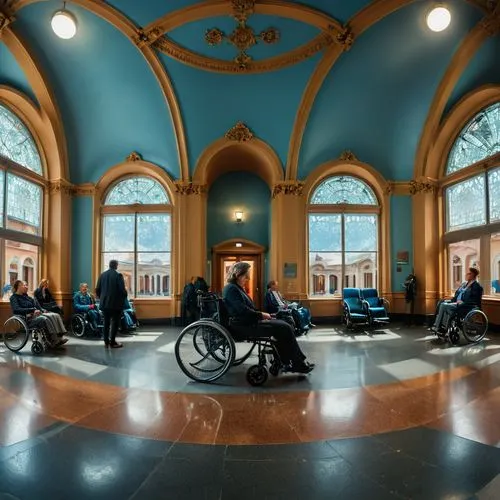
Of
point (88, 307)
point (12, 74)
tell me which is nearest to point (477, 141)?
point (88, 307)

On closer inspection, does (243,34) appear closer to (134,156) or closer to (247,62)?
(247,62)

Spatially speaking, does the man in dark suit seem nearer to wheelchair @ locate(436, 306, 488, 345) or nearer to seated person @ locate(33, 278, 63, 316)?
seated person @ locate(33, 278, 63, 316)

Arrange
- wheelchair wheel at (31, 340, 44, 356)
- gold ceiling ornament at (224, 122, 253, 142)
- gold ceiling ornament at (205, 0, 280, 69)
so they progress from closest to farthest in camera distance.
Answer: wheelchair wheel at (31, 340, 44, 356) < gold ceiling ornament at (205, 0, 280, 69) < gold ceiling ornament at (224, 122, 253, 142)

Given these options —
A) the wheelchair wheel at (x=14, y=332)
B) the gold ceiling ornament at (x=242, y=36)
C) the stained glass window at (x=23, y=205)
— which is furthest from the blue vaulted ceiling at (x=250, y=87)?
the wheelchair wheel at (x=14, y=332)

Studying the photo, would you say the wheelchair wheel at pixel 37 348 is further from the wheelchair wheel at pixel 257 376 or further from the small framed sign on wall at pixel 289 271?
the small framed sign on wall at pixel 289 271

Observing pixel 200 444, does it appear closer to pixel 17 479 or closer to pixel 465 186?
pixel 17 479

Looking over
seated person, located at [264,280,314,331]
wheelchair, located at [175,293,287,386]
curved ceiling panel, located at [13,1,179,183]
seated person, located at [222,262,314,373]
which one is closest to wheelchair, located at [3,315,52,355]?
wheelchair, located at [175,293,287,386]

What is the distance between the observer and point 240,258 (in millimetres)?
9930

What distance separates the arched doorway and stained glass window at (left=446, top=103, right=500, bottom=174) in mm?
5478

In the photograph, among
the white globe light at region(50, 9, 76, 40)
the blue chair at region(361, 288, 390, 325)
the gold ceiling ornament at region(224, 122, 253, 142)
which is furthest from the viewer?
the gold ceiling ornament at region(224, 122, 253, 142)

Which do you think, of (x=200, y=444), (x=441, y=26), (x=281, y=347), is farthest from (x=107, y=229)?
(x=441, y=26)

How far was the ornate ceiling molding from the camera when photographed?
243 inches

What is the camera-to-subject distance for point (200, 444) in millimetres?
2244

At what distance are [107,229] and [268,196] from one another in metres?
4.69
